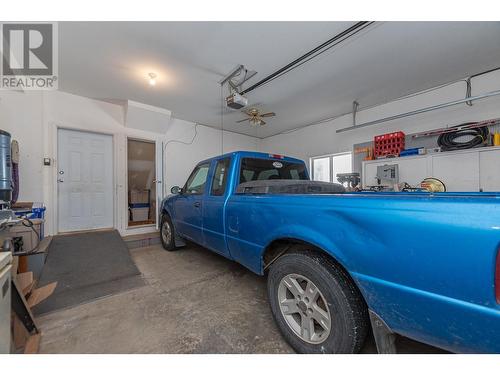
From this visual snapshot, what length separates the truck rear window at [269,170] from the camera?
7.47 feet

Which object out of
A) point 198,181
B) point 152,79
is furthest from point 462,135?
point 152,79

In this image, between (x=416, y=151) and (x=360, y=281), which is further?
(x=416, y=151)

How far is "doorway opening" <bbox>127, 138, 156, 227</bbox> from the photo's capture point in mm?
5011

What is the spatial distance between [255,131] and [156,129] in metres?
2.86

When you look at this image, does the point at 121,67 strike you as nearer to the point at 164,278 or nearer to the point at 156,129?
the point at 156,129

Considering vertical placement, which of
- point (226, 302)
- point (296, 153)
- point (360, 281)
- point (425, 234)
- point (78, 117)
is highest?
point (78, 117)

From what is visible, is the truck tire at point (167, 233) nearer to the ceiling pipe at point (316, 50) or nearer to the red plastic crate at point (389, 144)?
the ceiling pipe at point (316, 50)

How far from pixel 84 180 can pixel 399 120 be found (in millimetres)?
6424

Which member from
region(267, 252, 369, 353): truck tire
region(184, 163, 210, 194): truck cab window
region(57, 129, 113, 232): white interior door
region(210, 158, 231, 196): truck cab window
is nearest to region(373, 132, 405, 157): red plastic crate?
region(210, 158, 231, 196): truck cab window

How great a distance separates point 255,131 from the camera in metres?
6.25

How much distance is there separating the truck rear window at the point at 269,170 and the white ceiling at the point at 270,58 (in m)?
1.49

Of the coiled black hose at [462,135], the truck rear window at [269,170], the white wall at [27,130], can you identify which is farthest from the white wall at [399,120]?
the white wall at [27,130]

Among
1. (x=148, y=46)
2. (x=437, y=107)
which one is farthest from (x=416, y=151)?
(x=148, y=46)

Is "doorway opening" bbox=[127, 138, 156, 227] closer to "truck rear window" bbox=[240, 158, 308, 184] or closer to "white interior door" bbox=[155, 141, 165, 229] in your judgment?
"white interior door" bbox=[155, 141, 165, 229]
